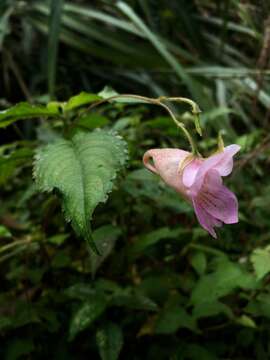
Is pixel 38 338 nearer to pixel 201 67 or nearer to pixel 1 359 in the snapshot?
pixel 1 359

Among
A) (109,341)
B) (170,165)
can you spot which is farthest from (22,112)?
(109,341)

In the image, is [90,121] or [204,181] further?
[90,121]

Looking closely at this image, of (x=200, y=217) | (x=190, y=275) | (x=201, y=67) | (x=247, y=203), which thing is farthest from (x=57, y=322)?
(x=201, y=67)

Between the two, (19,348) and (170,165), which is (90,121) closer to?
(170,165)

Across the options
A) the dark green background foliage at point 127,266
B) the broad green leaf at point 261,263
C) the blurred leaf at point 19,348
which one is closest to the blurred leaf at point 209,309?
the dark green background foliage at point 127,266

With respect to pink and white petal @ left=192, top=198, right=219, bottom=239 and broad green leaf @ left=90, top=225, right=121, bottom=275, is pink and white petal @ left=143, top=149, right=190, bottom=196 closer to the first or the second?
pink and white petal @ left=192, top=198, right=219, bottom=239

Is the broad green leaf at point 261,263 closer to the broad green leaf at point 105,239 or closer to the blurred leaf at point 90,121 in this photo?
the broad green leaf at point 105,239
